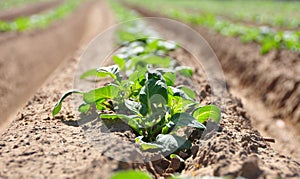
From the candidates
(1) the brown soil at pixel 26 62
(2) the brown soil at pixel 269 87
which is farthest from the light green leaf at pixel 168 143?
(1) the brown soil at pixel 26 62

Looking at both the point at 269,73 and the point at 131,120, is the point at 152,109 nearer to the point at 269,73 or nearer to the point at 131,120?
the point at 131,120

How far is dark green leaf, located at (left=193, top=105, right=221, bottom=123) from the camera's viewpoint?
114 inches

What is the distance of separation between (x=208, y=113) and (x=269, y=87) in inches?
145

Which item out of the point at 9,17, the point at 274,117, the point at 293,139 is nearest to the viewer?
the point at 293,139

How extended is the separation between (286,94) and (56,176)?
446cm

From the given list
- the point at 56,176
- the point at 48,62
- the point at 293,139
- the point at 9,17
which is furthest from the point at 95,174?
the point at 9,17

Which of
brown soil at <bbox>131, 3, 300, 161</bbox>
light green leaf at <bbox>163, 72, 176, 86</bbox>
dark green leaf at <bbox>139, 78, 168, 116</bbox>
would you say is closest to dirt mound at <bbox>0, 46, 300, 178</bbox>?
dark green leaf at <bbox>139, 78, 168, 116</bbox>

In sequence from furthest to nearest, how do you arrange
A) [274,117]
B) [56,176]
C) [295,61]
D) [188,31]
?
1. [188,31]
2. [295,61]
3. [274,117]
4. [56,176]

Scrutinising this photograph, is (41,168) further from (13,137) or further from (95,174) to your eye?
(13,137)

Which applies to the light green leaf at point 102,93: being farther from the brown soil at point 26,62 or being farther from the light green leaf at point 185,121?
the brown soil at point 26,62

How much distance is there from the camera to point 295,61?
21.4ft

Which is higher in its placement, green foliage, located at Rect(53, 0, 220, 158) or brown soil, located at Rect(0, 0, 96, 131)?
brown soil, located at Rect(0, 0, 96, 131)

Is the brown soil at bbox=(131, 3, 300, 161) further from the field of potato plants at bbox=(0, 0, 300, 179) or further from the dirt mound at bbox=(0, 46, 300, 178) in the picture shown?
the dirt mound at bbox=(0, 46, 300, 178)

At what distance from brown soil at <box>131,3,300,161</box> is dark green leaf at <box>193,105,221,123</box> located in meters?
1.88
